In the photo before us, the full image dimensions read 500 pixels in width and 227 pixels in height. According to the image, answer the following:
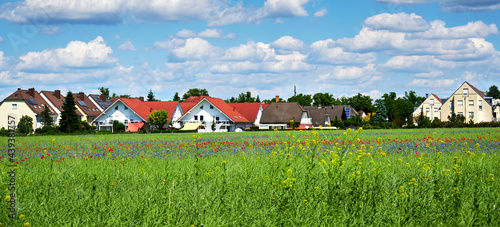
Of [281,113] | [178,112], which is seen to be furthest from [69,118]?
[281,113]

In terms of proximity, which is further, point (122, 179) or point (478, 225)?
point (122, 179)

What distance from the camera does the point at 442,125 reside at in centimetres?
5862

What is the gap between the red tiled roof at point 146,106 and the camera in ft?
257

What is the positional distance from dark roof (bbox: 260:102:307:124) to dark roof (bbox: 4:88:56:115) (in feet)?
129

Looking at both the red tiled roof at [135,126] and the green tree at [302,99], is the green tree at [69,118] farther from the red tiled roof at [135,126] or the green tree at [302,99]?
the green tree at [302,99]

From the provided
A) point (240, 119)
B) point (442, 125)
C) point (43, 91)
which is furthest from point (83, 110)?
point (442, 125)

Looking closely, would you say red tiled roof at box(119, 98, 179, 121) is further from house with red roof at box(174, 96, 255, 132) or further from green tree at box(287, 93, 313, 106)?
green tree at box(287, 93, 313, 106)

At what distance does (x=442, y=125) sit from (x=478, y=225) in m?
57.3

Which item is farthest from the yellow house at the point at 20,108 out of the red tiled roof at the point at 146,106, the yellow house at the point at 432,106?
the yellow house at the point at 432,106

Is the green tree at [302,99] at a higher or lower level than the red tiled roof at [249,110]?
higher

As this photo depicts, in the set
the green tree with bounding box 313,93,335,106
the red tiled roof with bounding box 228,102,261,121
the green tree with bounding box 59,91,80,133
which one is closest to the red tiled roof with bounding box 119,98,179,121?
the red tiled roof with bounding box 228,102,261,121

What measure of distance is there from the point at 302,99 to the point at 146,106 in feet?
178

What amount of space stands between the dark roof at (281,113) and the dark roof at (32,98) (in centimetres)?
3918

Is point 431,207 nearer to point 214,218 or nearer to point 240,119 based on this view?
point 214,218
